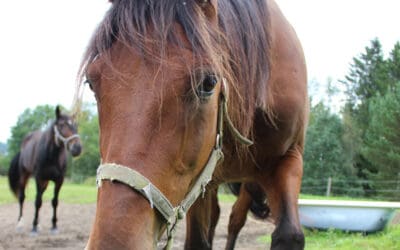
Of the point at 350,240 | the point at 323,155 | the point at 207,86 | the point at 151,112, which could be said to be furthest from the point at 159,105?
the point at 323,155

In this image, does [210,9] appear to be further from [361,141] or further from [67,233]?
[361,141]

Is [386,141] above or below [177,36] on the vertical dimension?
below

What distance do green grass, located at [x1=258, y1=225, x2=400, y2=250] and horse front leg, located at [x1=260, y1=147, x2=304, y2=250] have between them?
118 inches

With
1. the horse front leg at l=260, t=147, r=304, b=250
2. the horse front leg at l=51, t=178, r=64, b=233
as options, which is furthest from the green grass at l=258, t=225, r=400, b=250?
the horse front leg at l=51, t=178, r=64, b=233

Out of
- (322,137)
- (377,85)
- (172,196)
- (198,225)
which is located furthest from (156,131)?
(377,85)

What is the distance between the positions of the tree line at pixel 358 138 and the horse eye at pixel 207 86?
60.0 feet

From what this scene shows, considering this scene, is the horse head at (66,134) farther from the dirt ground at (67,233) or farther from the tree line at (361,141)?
the tree line at (361,141)

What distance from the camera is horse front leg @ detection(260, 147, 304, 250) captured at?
8.75ft

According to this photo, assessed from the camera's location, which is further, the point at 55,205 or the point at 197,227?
the point at 55,205

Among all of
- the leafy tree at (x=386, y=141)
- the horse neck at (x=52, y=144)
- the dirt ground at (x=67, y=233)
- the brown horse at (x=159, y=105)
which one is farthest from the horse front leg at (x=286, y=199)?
the leafy tree at (x=386, y=141)

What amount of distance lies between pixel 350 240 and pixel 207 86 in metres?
5.08

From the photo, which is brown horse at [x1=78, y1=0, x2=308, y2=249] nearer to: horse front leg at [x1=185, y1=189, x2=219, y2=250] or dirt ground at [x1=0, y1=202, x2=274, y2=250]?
horse front leg at [x1=185, y1=189, x2=219, y2=250]

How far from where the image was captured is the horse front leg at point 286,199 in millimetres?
2668

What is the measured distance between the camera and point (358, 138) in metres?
35.0
